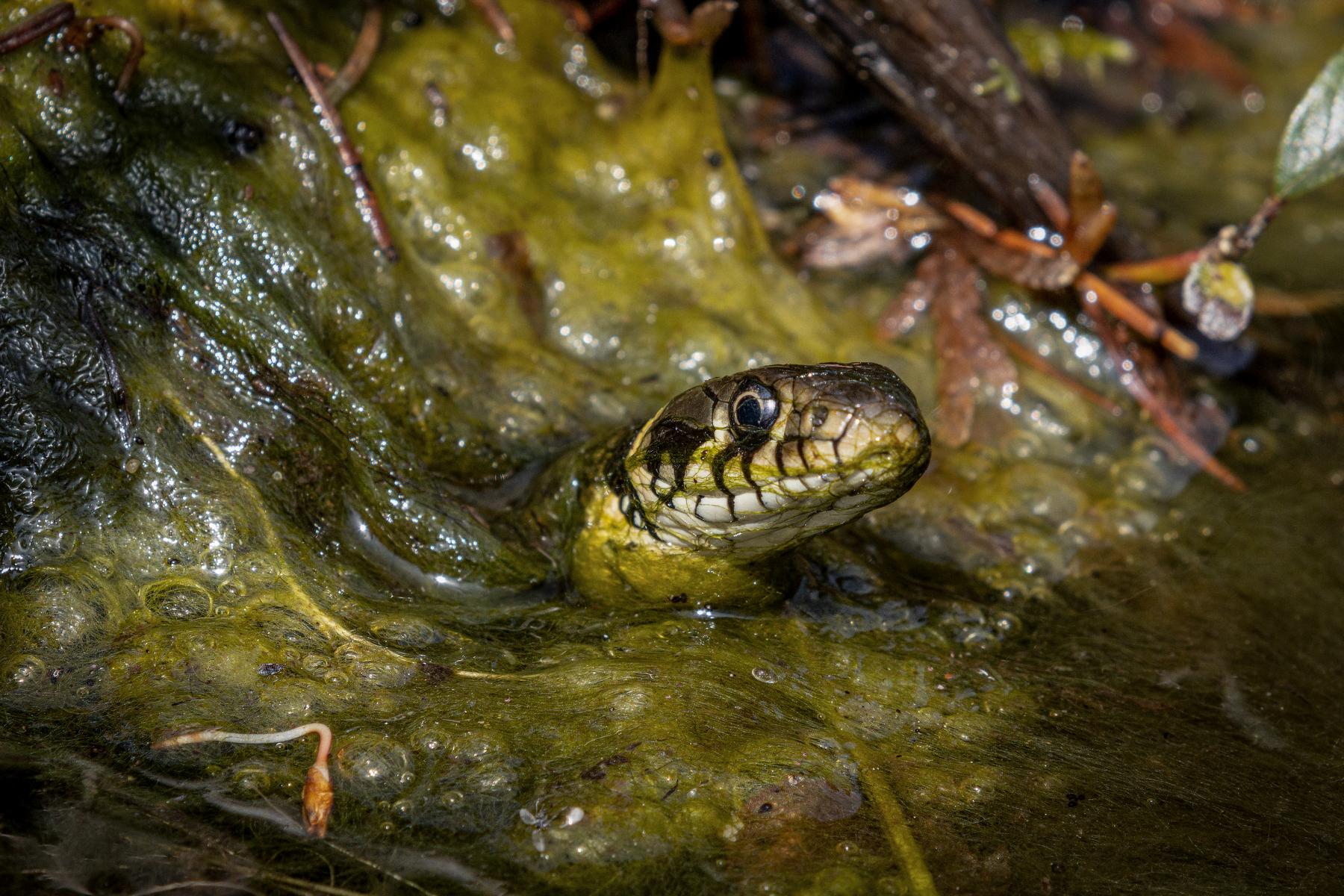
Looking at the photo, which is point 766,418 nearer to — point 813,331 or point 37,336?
point 813,331

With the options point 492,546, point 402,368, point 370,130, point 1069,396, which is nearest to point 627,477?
point 492,546

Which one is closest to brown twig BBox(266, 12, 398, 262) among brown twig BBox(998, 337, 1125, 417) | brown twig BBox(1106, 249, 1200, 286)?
brown twig BBox(998, 337, 1125, 417)

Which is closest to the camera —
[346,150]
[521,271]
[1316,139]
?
[346,150]

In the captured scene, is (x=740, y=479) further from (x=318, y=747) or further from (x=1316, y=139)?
(x=1316, y=139)

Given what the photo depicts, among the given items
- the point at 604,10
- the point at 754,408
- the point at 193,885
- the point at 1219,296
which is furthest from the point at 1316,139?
the point at 193,885

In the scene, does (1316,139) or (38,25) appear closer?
(38,25)

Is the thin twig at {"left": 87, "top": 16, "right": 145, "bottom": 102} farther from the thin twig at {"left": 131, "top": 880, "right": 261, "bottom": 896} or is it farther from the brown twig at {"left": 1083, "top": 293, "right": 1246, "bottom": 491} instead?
the brown twig at {"left": 1083, "top": 293, "right": 1246, "bottom": 491}

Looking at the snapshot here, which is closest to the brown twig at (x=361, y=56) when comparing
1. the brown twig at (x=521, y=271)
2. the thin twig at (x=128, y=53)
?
the thin twig at (x=128, y=53)

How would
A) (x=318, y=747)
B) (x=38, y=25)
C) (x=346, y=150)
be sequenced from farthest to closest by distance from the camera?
1. (x=346, y=150)
2. (x=38, y=25)
3. (x=318, y=747)
